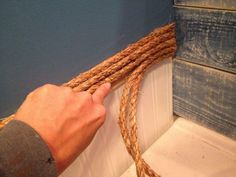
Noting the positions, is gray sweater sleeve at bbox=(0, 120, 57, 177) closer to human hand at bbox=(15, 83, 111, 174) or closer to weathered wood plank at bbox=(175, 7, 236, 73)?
human hand at bbox=(15, 83, 111, 174)

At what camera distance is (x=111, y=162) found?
0.68m

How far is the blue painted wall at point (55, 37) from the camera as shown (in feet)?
1.36

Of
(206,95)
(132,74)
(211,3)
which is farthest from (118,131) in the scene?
(211,3)

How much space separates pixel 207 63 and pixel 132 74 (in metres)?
0.20

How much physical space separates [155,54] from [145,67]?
0.04 meters

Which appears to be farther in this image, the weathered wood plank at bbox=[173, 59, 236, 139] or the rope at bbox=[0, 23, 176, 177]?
the weathered wood plank at bbox=[173, 59, 236, 139]

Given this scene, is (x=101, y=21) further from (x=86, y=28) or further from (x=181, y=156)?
(x=181, y=156)

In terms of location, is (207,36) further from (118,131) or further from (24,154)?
(24,154)

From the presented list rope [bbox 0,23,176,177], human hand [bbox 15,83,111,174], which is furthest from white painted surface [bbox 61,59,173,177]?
human hand [bbox 15,83,111,174]

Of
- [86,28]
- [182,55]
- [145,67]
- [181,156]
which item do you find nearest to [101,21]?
[86,28]

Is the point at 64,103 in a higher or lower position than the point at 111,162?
higher

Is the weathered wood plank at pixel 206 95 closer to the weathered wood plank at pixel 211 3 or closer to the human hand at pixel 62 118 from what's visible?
the weathered wood plank at pixel 211 3

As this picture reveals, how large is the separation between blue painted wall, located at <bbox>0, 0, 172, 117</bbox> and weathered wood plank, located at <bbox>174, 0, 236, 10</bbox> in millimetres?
95

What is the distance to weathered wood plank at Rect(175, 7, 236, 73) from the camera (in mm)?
578
